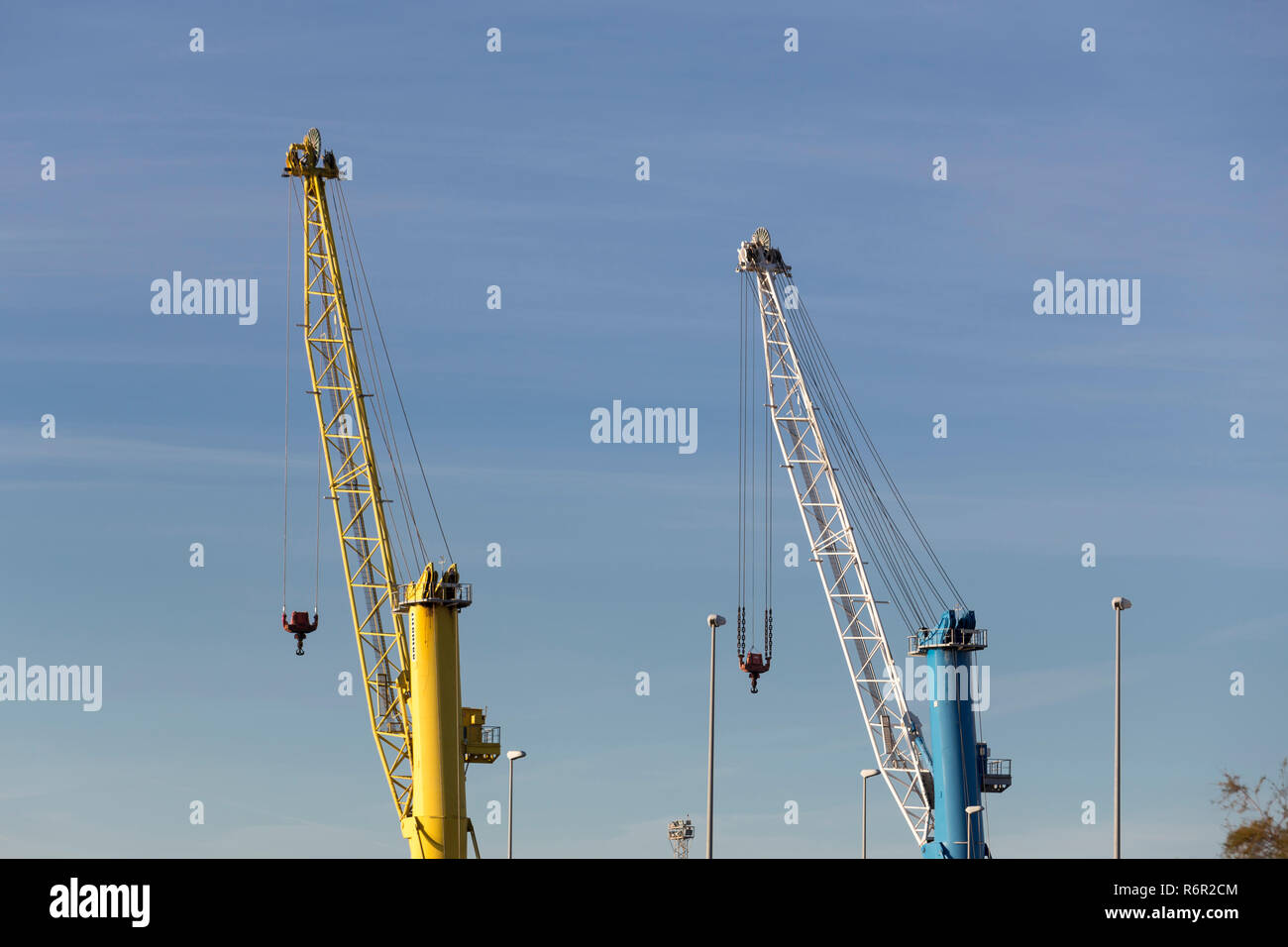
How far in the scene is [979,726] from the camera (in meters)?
134

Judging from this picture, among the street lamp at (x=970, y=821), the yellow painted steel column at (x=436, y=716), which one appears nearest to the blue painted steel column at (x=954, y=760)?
the street lamp at (x=970, y=821)

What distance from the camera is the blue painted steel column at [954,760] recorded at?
13125 cm

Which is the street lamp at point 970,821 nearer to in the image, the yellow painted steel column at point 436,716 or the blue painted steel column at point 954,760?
the blue painted steel column at point 954,760

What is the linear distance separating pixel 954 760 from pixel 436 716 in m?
37.9

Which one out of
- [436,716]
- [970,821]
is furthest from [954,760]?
[436,716]

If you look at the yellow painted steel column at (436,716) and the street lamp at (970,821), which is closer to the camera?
the yellow painted steel column at (436,716)

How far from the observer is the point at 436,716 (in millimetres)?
113188

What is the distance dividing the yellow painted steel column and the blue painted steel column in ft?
114

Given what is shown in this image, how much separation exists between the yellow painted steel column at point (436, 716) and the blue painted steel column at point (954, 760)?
3483 centimetres

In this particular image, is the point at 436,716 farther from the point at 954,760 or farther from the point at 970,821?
the point at 954,760
